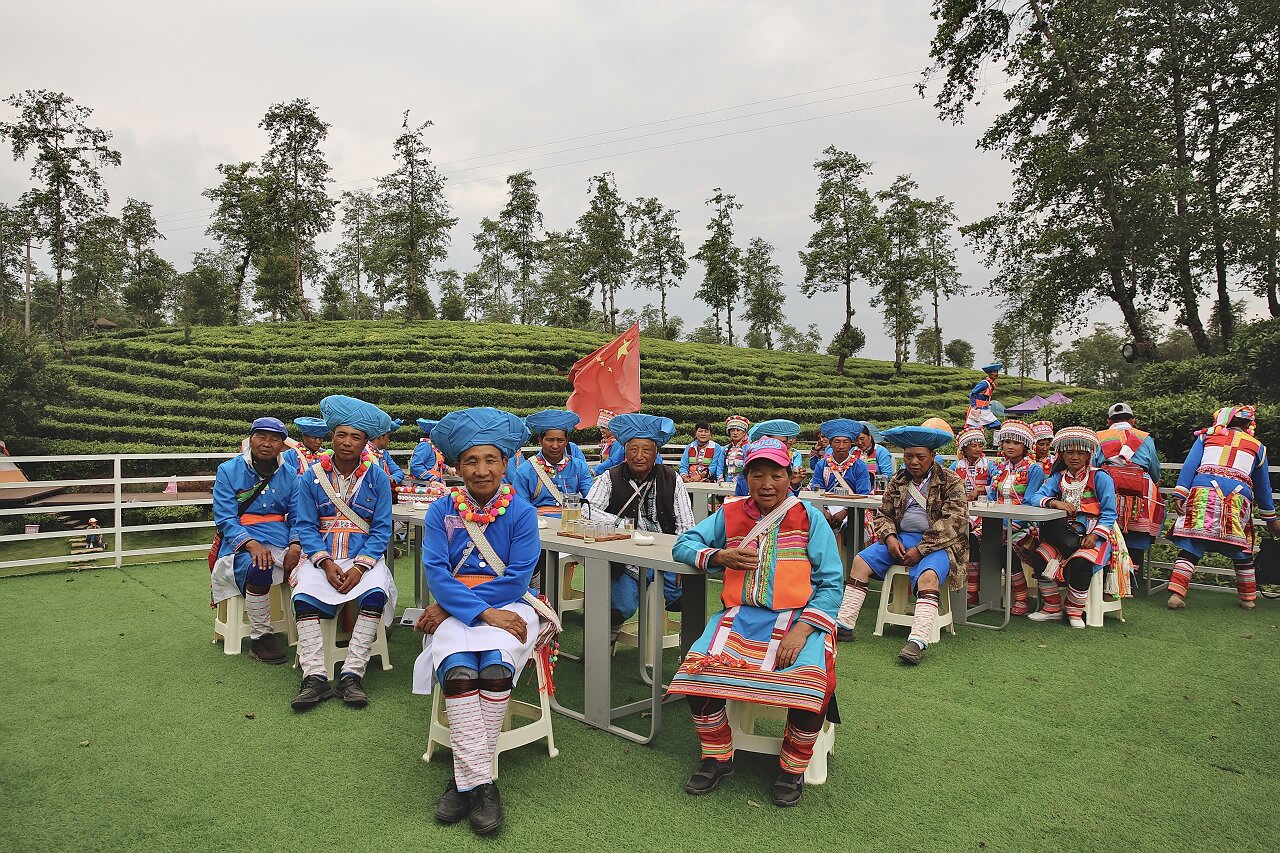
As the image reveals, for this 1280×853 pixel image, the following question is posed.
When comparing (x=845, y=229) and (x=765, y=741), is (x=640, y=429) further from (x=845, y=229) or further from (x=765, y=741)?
(x=845, y=229)

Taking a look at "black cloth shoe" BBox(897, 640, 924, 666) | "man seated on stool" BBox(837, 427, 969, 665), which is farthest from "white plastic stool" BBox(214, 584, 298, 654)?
"black cloth shoe" BBox(897, 640, 924, 666)

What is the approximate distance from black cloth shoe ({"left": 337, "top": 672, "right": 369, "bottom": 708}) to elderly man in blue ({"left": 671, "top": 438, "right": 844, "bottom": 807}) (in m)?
1.75

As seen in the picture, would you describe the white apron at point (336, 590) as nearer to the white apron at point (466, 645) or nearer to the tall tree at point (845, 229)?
the white apron at point (466, 645)

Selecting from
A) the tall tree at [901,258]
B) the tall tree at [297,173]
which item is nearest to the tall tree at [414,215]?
the tall tree at [297,173]

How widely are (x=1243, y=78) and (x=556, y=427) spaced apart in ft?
48.9

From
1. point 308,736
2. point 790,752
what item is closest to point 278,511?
point 308,736

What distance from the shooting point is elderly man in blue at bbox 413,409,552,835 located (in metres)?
2.66

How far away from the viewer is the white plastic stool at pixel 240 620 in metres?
4.52

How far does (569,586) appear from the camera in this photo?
17.9ft

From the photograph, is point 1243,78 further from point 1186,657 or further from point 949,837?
point 949,837

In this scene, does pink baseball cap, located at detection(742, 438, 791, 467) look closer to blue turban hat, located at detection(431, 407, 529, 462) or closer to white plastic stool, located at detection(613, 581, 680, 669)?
blue turban hat, located at detection(431, 407, 529, 462)

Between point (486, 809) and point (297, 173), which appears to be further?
point (297, 173)

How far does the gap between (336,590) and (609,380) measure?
16.0 feet

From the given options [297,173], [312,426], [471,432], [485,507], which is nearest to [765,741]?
[485,507]
